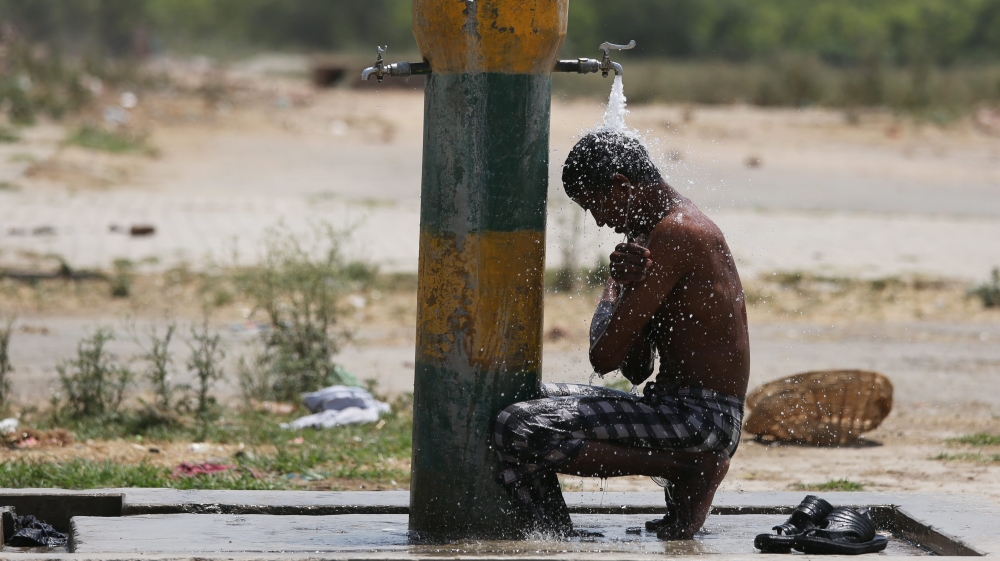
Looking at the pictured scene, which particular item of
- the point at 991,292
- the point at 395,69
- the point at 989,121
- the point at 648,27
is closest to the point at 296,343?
the point at 395,69

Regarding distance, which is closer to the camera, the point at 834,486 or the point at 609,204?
the point at 609,204

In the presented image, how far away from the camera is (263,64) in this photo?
57.2 meters

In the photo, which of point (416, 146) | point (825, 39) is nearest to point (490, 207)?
point (416, 146)

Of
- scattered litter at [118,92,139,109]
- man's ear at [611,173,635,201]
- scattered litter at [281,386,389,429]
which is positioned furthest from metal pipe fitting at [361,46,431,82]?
scattered litter at [118,92,139,109]

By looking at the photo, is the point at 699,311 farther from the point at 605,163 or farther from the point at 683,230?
the point at 605,163

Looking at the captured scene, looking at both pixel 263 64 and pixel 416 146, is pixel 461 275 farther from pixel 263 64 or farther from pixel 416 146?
pixel 263 64

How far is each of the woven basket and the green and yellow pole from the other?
2763 mm

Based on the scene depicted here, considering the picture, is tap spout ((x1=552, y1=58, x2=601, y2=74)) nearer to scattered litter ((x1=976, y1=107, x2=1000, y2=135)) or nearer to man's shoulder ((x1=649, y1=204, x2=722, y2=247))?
man's shoulder ((x1=649, y1=204, x2=722, y2=247))

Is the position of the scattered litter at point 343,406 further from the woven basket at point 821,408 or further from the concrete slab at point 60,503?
the concrete slab at point 60,503

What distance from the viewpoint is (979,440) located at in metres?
6.14

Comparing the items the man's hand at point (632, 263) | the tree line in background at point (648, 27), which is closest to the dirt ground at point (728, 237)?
the man's hand at point (632, 263)

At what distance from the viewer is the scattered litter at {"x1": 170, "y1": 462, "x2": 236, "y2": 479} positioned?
199 inches

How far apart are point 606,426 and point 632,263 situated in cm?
48

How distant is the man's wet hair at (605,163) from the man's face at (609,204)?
0.02 m
